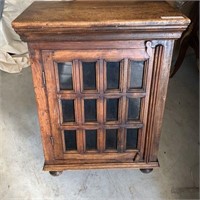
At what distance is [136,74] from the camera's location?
3.04ft

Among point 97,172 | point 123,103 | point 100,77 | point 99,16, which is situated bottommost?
point 97,172

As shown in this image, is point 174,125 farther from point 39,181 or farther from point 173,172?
point 39,181

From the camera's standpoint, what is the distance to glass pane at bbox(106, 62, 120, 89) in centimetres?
90

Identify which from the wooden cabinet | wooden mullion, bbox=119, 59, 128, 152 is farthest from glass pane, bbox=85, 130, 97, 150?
wooden mullion, bbox=119, 59, 128, 152

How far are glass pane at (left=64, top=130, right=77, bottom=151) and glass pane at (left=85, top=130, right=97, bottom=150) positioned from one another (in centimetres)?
5

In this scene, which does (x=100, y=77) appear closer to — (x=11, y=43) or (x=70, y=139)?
(x=70, y=139)

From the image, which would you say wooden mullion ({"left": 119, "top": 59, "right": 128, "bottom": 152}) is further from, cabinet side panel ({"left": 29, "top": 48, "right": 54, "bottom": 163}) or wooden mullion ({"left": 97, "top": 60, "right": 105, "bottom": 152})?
cabinet side panel ({"left": 29, "top": 48, "right": 54, "bottom": 163})

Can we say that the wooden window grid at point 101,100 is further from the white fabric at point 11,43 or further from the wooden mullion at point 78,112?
the white fabric at point 11,43

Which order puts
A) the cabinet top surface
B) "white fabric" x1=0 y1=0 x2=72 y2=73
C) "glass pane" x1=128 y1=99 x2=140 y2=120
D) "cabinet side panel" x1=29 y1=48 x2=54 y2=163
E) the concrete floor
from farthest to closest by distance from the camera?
1. "white fabric" x1=0 y1=0 x2=72 y2=73
2. the concrete floor
3. "glass pane" x1=128 y1=99 x2=140 y2=120
4. "cabinet side panel" x1=29 y1=48 x2=54 y2=163
5. the cabinet top surface

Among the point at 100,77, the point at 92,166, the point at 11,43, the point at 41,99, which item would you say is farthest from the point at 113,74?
the point at 11,43

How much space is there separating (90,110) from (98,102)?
5 cm

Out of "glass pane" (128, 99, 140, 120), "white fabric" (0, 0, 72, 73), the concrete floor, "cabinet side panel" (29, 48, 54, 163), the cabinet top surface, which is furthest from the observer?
"white fabric" (0, 0, 72, 73)

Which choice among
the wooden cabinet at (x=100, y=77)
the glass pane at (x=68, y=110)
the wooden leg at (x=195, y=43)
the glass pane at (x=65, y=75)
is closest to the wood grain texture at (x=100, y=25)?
the wooden cabinet at (x=100, y=77)

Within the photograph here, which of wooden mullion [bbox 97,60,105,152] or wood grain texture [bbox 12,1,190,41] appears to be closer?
wood grain texture [bbox 12,1,190,41]
